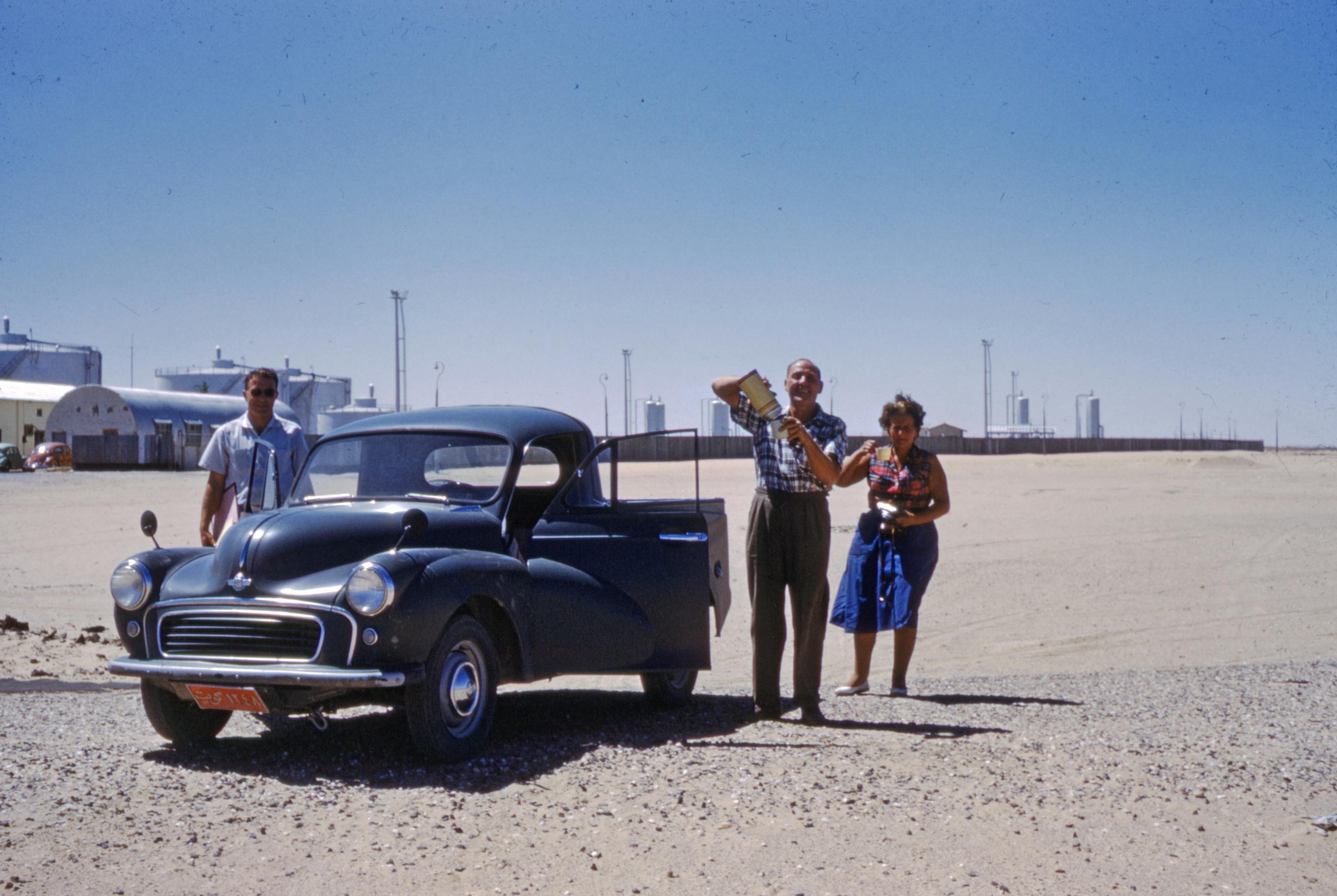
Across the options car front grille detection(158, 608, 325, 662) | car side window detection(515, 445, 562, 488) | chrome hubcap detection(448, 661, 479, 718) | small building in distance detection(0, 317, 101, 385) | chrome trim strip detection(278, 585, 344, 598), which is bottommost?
chrome hubcap detection(448, 661, 479, 718)

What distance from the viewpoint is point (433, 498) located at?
22.2 feet

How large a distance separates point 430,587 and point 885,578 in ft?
11.8

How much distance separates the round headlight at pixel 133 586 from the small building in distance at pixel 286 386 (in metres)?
82.2

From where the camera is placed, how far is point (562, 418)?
25.1ft

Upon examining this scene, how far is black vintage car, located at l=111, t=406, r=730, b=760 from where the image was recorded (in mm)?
5652

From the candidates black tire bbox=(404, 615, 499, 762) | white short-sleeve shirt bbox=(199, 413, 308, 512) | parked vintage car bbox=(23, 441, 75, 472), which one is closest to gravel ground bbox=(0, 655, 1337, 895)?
black tire bbox=(404, 615, 499, 762)

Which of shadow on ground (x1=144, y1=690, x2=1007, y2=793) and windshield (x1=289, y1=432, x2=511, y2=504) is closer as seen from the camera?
shadow on ground (x1=144, y1=690, x2=1007, y2=793)

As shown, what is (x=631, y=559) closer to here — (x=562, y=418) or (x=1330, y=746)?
(x=562, y=418)

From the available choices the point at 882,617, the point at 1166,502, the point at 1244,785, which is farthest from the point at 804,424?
the point at 1166,502

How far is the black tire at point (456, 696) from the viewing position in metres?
5.68

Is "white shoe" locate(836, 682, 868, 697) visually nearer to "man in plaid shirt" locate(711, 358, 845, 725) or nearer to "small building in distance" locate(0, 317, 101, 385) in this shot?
"man in plaid shirt" locate(711, 358, 845, 725)

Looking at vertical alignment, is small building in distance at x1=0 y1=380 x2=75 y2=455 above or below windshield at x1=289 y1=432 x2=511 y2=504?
above

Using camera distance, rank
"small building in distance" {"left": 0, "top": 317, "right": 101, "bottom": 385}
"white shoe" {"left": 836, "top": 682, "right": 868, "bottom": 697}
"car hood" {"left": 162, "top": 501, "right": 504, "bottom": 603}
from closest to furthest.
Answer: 1. "car hood" {"left": 162, "top": 501, "right": 504, "bottom": 603}
2. "white shoe" {"left": 836, "top": 682, "right": 868, "bottom": 697}
3. "small building in distance" {"left": 0, "top": 317, "right": 101, "bottom": 385}

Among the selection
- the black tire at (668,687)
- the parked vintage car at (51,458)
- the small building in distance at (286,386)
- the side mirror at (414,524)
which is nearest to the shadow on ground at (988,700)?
the black tire at (668,687)
